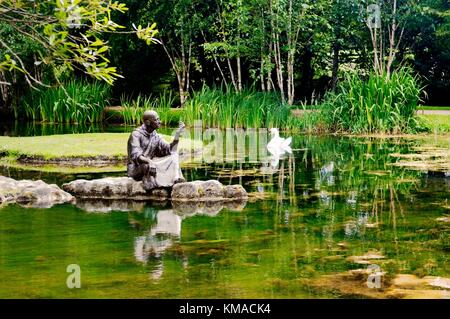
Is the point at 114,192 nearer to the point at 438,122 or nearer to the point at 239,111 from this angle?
the point at 239,111

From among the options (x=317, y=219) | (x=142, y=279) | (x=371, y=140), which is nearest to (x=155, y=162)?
(x=317, y=219)

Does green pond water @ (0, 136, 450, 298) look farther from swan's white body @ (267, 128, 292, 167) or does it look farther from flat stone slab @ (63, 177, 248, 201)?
swan's white body @ (267, 128, 292, 167)

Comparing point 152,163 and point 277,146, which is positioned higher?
point 277,146

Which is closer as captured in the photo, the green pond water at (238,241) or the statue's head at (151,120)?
the green pond water at (238,241)

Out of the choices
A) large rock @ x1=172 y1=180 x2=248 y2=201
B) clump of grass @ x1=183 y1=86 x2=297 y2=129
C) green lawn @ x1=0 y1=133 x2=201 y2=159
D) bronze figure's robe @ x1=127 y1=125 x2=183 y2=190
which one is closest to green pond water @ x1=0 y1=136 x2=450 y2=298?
large rock @ x1=172 y1=180 x2=248 y2=201

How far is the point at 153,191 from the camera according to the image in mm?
9367

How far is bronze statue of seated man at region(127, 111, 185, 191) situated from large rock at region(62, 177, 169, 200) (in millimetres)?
98

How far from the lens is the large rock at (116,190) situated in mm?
9367

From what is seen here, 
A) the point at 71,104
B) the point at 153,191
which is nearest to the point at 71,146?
the point at 153,191

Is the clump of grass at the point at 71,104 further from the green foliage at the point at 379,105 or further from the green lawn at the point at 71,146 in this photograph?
the green foliage at the point at 379,105

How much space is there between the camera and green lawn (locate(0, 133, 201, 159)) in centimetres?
1356

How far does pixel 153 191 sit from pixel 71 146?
5.31 meters

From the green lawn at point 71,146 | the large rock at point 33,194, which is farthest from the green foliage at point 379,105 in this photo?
the large rock at point 33,194

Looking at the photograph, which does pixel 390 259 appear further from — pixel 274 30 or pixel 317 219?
pixel 274 30
